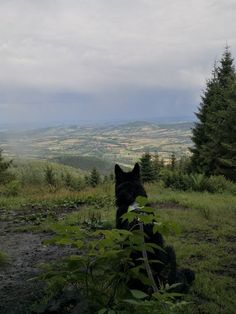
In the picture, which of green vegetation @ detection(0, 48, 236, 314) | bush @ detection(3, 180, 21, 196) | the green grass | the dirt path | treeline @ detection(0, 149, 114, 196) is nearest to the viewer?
green vegetation @ detection(0, 48, 236, 314)

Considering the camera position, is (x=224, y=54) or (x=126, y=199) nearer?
(x=126, y=199)

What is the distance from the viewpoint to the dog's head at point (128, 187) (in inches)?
193

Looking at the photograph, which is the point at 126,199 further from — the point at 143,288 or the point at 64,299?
the point at 64,299

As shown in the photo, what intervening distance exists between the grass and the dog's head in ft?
2.17

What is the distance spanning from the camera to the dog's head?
491 cm

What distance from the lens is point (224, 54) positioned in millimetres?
33188

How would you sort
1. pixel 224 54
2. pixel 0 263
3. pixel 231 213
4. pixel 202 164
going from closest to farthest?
pixel 0 263 < pixel 231 213 < pixel 202 164 < pixel 224 54

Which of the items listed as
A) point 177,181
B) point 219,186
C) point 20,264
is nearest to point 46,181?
point 177,181

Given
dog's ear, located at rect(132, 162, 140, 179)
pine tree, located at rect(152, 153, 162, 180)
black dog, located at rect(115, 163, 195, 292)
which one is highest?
dog's ear, located at rect(132, 162, 140, 179)

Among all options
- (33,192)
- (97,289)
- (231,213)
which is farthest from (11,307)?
(33,192)

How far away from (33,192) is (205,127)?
18.5m

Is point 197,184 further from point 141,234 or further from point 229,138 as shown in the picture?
point 141,234

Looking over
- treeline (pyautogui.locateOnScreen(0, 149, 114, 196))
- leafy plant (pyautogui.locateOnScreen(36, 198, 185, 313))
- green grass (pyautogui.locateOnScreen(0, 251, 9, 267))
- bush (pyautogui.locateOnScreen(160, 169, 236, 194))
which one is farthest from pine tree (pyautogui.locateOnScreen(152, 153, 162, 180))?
leafy plant (pyautogui.locateOnScreen(36, 198, 185, 313))

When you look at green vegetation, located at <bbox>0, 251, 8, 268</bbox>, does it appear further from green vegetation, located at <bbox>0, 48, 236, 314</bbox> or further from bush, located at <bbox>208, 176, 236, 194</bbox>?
bush, located at <bbox>208, 176, 236, 194</bbox>
